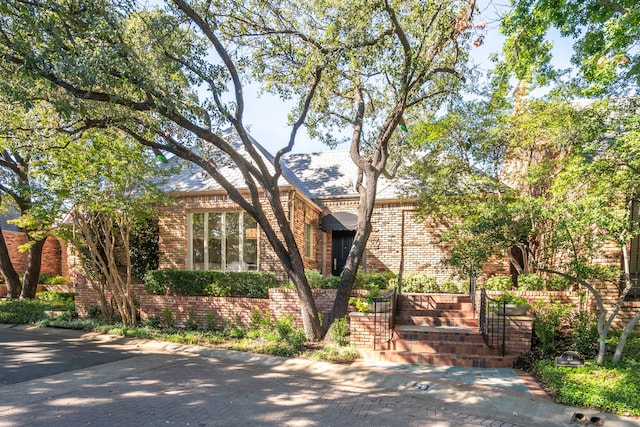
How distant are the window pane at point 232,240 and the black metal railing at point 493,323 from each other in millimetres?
7220

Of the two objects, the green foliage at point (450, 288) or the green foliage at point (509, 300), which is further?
the green foliage at point (450, 288)

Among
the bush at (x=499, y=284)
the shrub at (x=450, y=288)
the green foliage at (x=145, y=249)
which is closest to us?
the bush at (x=499, y=284)

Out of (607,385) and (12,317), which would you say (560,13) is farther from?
(12,317)

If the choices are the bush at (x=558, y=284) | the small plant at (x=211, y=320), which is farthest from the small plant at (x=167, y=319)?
the bush at (x=558, y=284)

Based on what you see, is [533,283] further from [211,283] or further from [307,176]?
[307,176]

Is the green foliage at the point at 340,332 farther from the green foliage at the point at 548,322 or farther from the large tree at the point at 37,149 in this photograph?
the large tree at the point at 37,149

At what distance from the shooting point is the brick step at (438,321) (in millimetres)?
8867

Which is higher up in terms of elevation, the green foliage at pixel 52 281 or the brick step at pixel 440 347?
the green foliage at pixel 52 281

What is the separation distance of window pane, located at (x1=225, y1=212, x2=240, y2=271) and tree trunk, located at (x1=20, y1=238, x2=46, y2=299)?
834 cm

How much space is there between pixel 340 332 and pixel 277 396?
2.92 m

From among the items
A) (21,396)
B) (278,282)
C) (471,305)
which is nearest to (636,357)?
(471,305)

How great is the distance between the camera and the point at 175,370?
277 inches

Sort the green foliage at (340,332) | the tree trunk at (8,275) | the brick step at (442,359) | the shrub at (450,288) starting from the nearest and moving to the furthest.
Answer: the brick step at (442,359) < the green foliage at (340,332) < the shrub at (450,288) < the tree trunk at (8,275)

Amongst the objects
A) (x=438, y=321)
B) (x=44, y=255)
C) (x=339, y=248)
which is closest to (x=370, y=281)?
(x=438, y=321)
